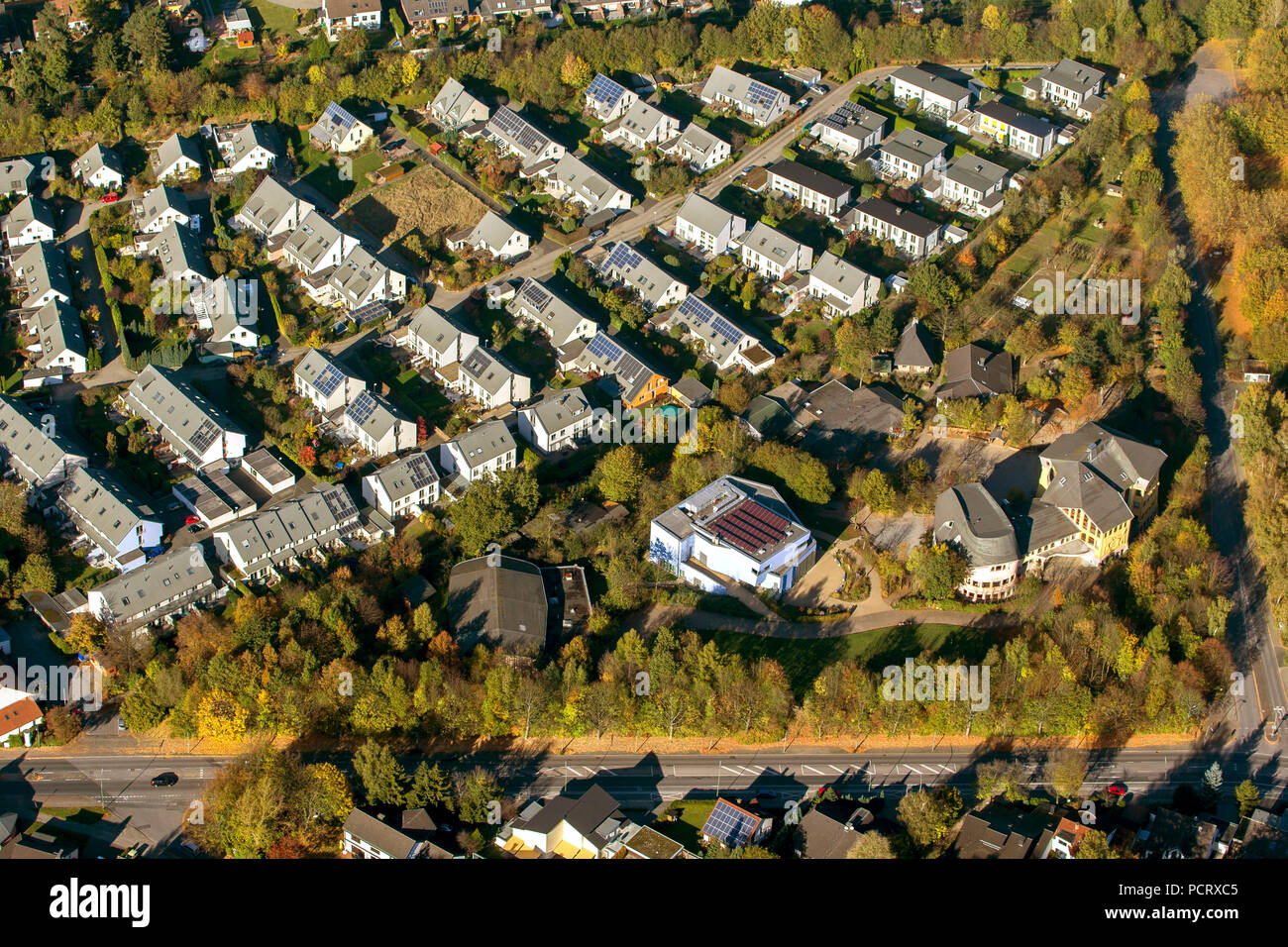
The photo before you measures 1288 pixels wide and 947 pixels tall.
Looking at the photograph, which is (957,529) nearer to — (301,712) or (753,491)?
(753,491)

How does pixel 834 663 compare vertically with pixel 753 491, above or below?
below

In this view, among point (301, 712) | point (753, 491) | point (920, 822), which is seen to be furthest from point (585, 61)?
point (920, 822)

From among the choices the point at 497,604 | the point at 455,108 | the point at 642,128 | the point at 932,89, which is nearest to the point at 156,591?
the point at 497,604

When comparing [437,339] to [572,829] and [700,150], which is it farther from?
[572,829]

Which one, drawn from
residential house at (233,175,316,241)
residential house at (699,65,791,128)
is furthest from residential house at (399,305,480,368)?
residential house at (699,65,791,128)

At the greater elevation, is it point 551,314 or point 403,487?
point 551,314

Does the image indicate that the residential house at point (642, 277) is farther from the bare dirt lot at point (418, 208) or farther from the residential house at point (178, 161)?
the residential house at point (178, 161)
